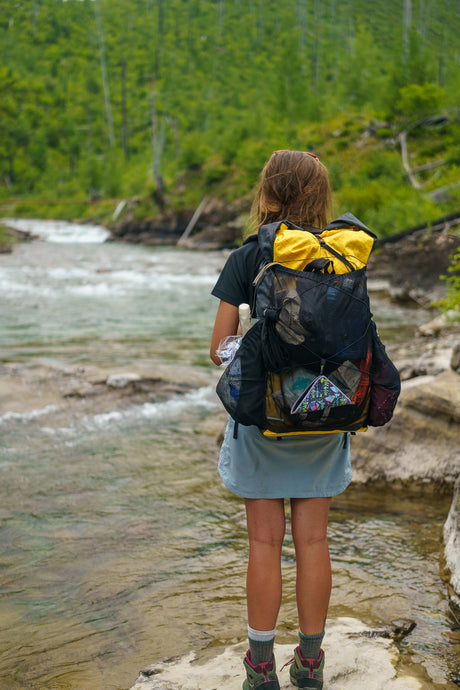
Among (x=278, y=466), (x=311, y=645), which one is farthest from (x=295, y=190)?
(x=311, y=645)

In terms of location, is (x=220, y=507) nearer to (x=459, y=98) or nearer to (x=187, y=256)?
(x=187, y=256)

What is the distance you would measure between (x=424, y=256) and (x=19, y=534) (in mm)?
12161

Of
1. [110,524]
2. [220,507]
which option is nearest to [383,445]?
[220,507]

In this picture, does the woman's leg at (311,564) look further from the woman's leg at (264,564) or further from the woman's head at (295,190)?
the woman's head at (295,190)

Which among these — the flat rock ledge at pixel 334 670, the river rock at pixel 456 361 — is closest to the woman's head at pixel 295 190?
the flat rock ledge at pixel 334 670

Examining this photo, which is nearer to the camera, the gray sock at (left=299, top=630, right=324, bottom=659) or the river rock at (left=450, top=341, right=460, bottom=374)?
the gray sock at (left=299, top=630, right=324, bottom=659)

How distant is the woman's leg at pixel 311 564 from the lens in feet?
7.18

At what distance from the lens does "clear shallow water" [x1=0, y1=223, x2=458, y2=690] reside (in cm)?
275

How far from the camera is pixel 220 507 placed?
169 inches

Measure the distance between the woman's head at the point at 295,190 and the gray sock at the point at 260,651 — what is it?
145 centimetres

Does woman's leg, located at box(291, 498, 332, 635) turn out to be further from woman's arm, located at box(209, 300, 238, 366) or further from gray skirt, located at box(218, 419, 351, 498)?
woman's arm, located at box(209, 300, 238, 366)

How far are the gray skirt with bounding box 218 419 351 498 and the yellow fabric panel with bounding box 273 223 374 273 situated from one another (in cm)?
58

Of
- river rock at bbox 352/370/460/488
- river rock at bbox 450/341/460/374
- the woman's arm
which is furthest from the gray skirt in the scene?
river rock at bbox 450/341/460/374

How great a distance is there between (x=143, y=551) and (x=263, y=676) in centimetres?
162
